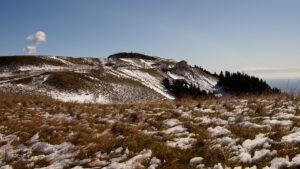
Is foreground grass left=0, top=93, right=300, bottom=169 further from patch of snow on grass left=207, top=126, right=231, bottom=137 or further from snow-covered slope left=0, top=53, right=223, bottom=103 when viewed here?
snow-covered slope left=0, top=53, right=223, bottom=103

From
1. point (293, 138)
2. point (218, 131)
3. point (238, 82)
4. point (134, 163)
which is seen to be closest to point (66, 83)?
point (134, 163)

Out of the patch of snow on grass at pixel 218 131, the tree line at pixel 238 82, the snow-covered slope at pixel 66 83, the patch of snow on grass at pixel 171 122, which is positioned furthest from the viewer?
the tree line at pixel 238 82

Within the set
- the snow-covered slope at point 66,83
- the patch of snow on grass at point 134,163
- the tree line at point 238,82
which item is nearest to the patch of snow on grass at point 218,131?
the patch of snow on grass at point 134,163

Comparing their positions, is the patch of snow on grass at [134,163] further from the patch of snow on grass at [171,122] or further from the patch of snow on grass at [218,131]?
the patch of snow on grass at [171,122]

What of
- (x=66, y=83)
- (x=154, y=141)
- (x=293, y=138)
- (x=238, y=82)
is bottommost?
(x=154, y=141)

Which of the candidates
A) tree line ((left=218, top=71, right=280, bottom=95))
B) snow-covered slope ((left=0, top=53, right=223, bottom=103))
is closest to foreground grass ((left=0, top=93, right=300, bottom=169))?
snow-covered slope ((left=0, top=53, right=223, bottom=103))

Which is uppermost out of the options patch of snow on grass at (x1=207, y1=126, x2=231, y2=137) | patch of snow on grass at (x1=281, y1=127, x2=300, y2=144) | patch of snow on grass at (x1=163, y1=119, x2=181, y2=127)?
patch of snow on grass at (x1=281, y1=127, x2=300, y2=144)

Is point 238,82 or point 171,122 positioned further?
point 238,82

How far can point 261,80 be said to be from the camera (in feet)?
186

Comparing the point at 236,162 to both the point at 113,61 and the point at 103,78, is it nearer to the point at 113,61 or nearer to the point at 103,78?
the point at 103,78

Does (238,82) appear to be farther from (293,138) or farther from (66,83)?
(293,138)

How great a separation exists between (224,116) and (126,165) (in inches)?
177

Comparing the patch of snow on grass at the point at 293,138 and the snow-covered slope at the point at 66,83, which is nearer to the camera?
the patch of snow on grass at the point at 293,138

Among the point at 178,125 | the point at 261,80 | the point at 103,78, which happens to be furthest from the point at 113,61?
the point at 178,125
